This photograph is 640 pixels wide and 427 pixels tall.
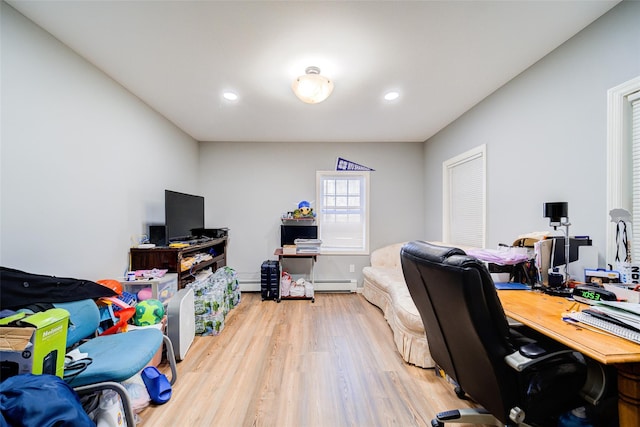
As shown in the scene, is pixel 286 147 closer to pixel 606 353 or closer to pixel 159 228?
pixel 159 228

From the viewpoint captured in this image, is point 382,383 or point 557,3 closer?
point 557,3

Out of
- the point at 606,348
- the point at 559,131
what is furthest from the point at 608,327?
the point at 559,131

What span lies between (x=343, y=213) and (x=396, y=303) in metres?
2.06

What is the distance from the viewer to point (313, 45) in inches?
71.2

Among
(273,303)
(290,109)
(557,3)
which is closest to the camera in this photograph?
(557,3)

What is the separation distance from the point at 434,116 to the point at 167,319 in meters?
3.65

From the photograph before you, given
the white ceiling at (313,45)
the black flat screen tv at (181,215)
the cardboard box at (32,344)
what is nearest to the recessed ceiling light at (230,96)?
the white ceiling at (313,45)

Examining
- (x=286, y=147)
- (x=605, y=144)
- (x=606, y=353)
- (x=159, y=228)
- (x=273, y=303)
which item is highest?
(x=286, y=147)

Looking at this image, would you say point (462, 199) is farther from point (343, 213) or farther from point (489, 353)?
point (489, 353)

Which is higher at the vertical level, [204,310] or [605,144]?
[605,144]

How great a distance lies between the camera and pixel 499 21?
1.59m

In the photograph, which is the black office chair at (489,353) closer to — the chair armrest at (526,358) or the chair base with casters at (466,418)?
the chair armrest at (526,358)

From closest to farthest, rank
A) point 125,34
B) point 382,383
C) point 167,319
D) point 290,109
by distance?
1. point 125,34
2. point 382,383
3. point 167,319
4. point 290,109

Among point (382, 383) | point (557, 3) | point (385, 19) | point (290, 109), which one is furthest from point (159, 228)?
point (557, 3)
